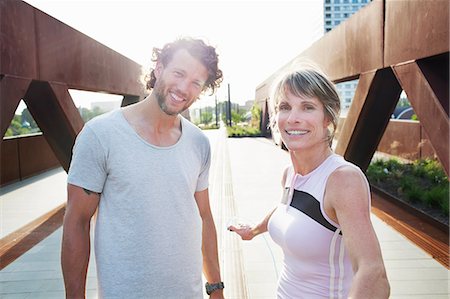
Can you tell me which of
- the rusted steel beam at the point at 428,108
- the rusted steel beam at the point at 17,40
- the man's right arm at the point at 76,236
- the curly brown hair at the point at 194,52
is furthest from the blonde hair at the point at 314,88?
the rusted steel beam at the point at 17,40

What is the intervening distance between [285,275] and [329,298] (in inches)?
8.9

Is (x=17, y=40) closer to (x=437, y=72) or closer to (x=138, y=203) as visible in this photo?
(x=138, y=203)

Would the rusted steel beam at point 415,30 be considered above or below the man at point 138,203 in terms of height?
above

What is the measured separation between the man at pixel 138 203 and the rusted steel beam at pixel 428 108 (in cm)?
251

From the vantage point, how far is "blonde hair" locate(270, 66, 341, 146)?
1568 millimetres

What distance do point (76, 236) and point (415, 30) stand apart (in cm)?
351

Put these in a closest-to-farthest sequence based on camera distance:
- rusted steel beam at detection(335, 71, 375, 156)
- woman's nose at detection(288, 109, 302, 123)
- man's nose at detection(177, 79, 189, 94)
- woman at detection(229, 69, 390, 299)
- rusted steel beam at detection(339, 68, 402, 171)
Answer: woman at detection(229, 69, 390, 299)
woman's nose at detection(288, 109, 302, 123)
man's nose at detection(177, 79, 189, 94)
rusted steel beam at detection(339, 68, 402, 171)
rusted steel beam at detection(335, 71, 375, 156)

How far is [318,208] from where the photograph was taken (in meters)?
1.49

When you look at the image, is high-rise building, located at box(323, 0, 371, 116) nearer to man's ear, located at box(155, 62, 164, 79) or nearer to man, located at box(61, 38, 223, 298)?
man's ear, located at box(155, 62, 164, 79)

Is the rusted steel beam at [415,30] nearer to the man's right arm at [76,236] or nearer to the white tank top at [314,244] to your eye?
the white tank top at [314,244]

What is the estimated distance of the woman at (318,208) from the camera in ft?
4.39

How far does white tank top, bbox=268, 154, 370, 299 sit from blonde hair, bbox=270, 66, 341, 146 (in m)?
0.18

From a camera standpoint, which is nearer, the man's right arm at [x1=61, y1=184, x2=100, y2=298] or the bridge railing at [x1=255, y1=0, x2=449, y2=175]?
the man's right arm at [x1=61, y1=184, x2=100, y2=298]

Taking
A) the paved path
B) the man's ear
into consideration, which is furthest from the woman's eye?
the paved path
